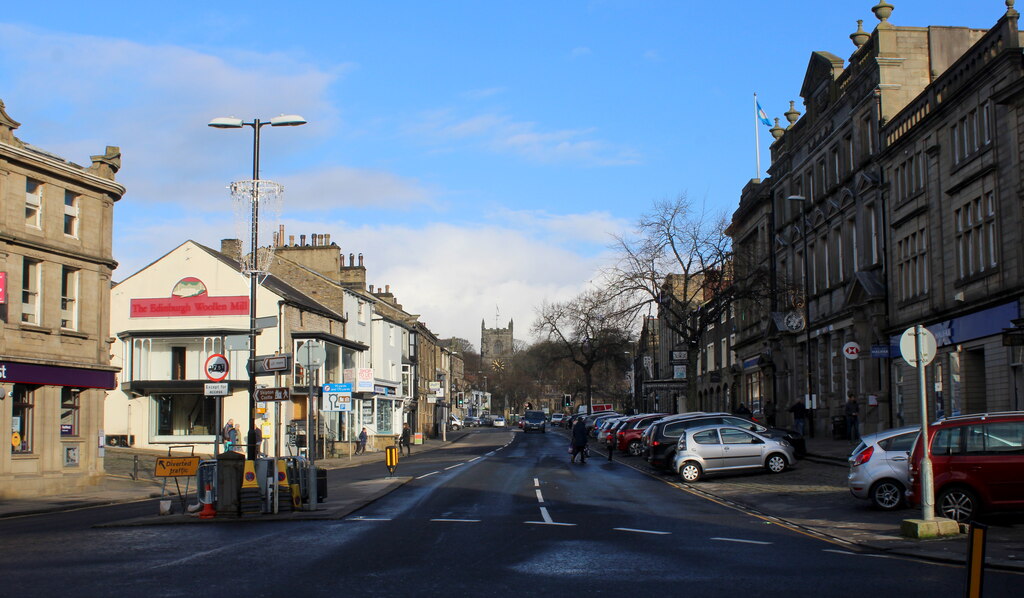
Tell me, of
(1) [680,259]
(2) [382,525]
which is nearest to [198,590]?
(2) [382,525]

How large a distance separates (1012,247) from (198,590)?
24374 mm

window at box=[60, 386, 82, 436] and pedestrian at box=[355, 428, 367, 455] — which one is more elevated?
window at box=[60, 386, 82, 436]

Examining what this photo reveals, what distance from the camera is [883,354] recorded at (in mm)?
29641

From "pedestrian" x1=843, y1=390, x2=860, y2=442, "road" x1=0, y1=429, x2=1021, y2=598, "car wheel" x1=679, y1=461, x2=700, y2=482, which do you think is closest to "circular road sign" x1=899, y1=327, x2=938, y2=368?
"road" x1=0, y1=429, x2=1021, y2=598

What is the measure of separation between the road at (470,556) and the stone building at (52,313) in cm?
736

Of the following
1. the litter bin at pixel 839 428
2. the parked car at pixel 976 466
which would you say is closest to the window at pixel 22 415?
the parked car at pixel 976 466

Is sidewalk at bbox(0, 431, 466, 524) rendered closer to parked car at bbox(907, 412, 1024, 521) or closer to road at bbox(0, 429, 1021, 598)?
road at bbox(0, 429, 1021, 598)

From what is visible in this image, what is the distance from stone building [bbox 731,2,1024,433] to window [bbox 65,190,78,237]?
23.9m

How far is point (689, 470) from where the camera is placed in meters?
28.1

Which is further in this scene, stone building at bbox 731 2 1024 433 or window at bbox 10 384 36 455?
stone building at bbox 731 2 1024 433

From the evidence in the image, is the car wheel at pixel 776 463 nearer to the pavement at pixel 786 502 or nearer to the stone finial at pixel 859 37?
the pavement at pixel 786 502

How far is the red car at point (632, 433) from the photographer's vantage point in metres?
43.7

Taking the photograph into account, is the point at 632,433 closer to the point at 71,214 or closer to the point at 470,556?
the point at 71,214

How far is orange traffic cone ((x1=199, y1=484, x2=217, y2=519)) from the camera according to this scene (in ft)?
61.8
